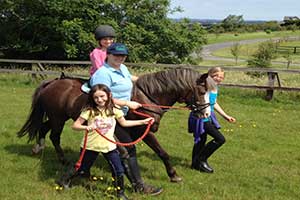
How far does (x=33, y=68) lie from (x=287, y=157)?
36.2 ft

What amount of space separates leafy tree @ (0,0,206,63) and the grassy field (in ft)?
29.9

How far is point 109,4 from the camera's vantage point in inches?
759

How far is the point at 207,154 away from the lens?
238 inches

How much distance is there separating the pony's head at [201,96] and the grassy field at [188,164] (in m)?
0.97

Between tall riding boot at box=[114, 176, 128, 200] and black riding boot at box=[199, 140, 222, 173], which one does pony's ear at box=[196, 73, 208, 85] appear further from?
tall riding boot at box=[114, 176, 128, 200]

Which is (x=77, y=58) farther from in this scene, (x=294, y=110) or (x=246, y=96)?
(x=294, y=110)

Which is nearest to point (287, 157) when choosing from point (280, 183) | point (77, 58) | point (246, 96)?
point (280, 183)

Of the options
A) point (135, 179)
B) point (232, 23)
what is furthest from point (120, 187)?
point (232, 23)

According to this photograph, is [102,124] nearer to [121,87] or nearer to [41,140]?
[121,87]

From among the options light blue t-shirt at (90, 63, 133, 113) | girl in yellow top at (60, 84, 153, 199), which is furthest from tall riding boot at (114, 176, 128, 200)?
light blue t-shirt at (90, 63, 133, 113)

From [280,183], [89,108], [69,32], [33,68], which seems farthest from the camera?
[69,32]

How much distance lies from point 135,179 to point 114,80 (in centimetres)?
126

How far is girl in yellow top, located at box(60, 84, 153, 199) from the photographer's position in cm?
445

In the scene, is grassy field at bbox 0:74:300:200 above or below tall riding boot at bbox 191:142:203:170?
below
